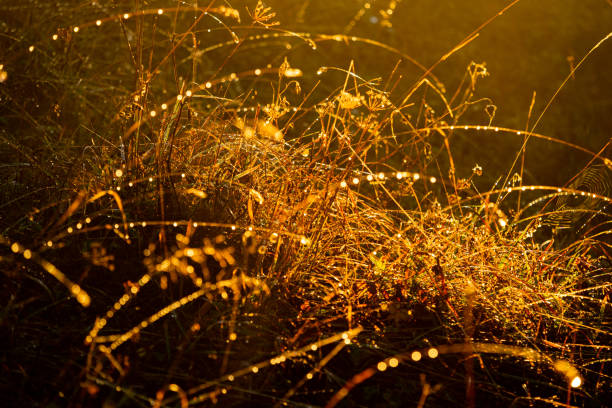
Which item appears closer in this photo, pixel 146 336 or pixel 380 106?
pixel 146 336

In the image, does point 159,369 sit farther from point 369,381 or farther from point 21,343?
point 369,381

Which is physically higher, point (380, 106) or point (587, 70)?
point (380, 106)

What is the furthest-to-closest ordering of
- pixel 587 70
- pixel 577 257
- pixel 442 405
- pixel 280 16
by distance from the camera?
pixel 587 70
pixel 280 16
pixel 577 257
pixel 442 405

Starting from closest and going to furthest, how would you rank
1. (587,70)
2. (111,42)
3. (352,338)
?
(352,338) → (111,42) → (587,70)

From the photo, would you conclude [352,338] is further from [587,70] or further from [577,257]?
[587,70]

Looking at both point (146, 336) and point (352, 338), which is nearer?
point (146, 336)

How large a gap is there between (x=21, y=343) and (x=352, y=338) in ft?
2.46

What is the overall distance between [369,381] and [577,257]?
93 cm

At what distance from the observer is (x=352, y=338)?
4.27ft

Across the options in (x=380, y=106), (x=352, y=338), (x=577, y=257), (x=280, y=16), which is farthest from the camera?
(x=280, y=16)

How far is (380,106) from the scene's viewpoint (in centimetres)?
147

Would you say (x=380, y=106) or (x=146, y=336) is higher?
(x=380, y=106)

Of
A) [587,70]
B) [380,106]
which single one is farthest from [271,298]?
[587,70]

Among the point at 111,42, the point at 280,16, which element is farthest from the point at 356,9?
the point at 111,42
